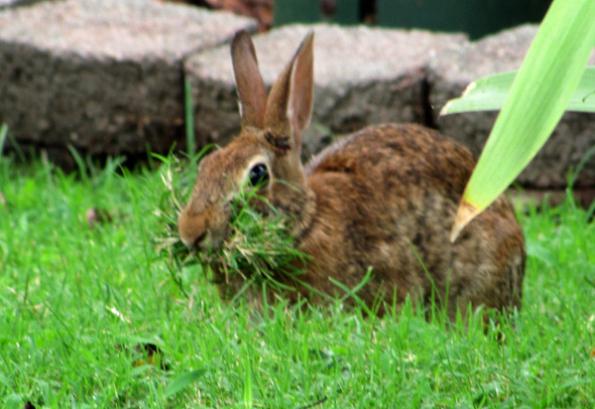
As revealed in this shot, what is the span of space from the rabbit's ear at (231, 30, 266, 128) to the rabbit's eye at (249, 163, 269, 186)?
0.62 ft

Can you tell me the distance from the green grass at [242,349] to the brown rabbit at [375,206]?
0.21 metres

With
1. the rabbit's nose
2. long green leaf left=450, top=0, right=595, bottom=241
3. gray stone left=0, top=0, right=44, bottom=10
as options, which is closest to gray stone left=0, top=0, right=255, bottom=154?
gray stone left=0, top=0, right=44, bottom=10

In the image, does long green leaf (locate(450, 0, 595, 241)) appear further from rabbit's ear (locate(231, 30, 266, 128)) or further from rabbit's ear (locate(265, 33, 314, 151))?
rabbit's ear (locate(231, 30, 266, 128))

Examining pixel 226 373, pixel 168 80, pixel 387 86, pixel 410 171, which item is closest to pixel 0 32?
pixel 168 80

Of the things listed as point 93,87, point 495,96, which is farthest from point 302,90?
point 93,87

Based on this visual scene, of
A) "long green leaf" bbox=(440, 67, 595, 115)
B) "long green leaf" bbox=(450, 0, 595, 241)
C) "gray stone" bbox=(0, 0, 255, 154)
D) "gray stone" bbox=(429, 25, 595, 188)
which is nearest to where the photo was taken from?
"long green leaf" bbox=(450, 0, 595, 241)

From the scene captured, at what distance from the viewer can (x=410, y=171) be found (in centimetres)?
418

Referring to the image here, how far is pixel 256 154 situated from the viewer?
386 centimetres

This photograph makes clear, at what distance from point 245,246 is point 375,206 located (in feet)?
1.98

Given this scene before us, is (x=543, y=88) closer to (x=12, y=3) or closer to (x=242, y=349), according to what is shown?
(x=242, y=349)

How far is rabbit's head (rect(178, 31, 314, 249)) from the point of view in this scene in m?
3.66

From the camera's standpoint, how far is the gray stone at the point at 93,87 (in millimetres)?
5785

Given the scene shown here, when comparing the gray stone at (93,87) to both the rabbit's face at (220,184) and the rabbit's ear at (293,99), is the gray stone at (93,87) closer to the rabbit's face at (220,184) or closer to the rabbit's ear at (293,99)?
the rabbit's ear at (293,99)

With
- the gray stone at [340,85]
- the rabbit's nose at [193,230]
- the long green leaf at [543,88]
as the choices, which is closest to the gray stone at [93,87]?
the gray stone at [340,85]
